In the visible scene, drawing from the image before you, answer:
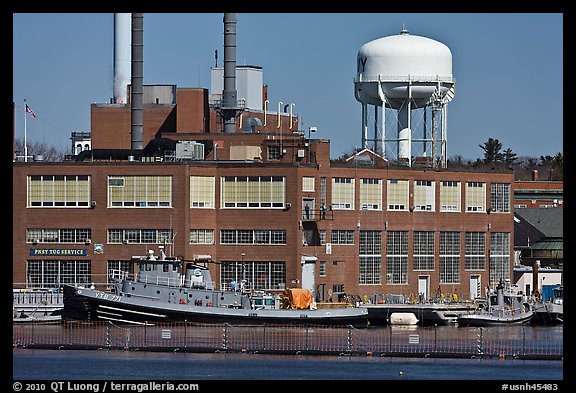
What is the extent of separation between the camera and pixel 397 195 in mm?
114062

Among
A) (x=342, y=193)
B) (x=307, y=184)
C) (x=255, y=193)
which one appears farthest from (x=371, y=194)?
(x=255, y=193)

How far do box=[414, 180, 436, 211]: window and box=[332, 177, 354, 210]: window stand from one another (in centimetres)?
718

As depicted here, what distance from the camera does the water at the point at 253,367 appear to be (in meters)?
59.6

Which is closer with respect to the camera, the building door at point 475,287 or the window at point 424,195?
the window at point 424,195

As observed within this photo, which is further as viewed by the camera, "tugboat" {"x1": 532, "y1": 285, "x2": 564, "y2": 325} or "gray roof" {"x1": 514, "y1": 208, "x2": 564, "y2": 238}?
"gray roof" {"x1": 514, "y1": 208, "x2": 564, "y2": 238}

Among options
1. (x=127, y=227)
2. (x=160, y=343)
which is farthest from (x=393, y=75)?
(x=160, y=343)

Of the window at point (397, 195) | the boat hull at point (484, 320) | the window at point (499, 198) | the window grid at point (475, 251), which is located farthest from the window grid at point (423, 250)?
the boat hull at point (484, 320)

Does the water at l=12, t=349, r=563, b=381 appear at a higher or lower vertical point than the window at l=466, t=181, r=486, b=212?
lower

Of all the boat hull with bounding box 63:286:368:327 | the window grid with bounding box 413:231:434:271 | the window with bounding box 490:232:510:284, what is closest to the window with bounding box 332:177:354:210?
the window grid with bounding box 413:231:434:271

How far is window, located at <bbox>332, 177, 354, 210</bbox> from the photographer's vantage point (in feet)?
359

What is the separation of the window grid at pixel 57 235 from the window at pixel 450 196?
3156 centimetres

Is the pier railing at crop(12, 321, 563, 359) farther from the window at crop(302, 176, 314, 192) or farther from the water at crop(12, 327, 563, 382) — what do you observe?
the window at crop(302, 176, 314, 192)

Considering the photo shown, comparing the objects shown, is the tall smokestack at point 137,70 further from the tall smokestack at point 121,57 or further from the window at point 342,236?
the tall smokestack at point 121,57
